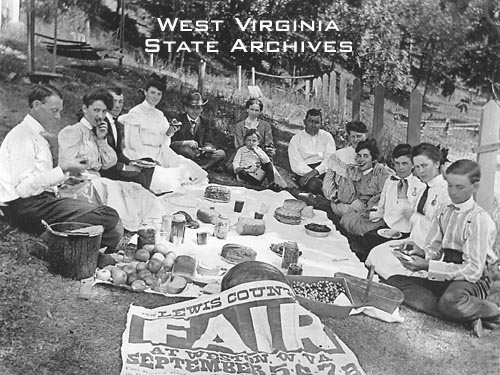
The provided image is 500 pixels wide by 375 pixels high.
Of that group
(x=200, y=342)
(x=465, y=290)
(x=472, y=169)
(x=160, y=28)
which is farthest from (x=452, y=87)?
(x=200, y=342)

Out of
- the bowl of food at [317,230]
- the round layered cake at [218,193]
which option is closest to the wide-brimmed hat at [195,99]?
the round layered cake at [218,193]

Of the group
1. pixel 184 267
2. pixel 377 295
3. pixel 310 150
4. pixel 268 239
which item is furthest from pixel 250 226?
pixel 377 295

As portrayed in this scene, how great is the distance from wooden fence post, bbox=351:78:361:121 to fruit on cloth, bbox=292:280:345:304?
51.5 inches

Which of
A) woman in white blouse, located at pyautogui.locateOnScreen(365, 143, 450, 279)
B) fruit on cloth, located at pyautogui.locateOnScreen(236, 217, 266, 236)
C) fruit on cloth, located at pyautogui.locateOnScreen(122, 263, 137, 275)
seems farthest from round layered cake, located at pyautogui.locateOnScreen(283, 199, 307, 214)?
fruit on cloth, located at pyautogui.locateOnScreen(122, 263, 137, 275)

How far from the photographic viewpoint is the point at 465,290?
499 centimetres

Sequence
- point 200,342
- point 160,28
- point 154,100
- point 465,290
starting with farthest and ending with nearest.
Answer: point 154,100 < point 160,28 < point 465,290 < point 200,342

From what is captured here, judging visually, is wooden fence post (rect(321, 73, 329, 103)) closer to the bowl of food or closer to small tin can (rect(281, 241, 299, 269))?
the bowl of food

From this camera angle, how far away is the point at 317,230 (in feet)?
18.8

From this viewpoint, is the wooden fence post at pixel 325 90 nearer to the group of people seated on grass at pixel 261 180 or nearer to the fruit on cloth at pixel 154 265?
the group of people seated on grass at pixel 261 180

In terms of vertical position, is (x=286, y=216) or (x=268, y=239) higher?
(x=286, y=216)

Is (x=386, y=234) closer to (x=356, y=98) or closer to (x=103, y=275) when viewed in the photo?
(x=356, y=98)

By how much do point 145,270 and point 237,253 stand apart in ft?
2.11

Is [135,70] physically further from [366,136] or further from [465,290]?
[465,290]

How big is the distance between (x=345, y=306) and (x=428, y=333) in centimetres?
57
